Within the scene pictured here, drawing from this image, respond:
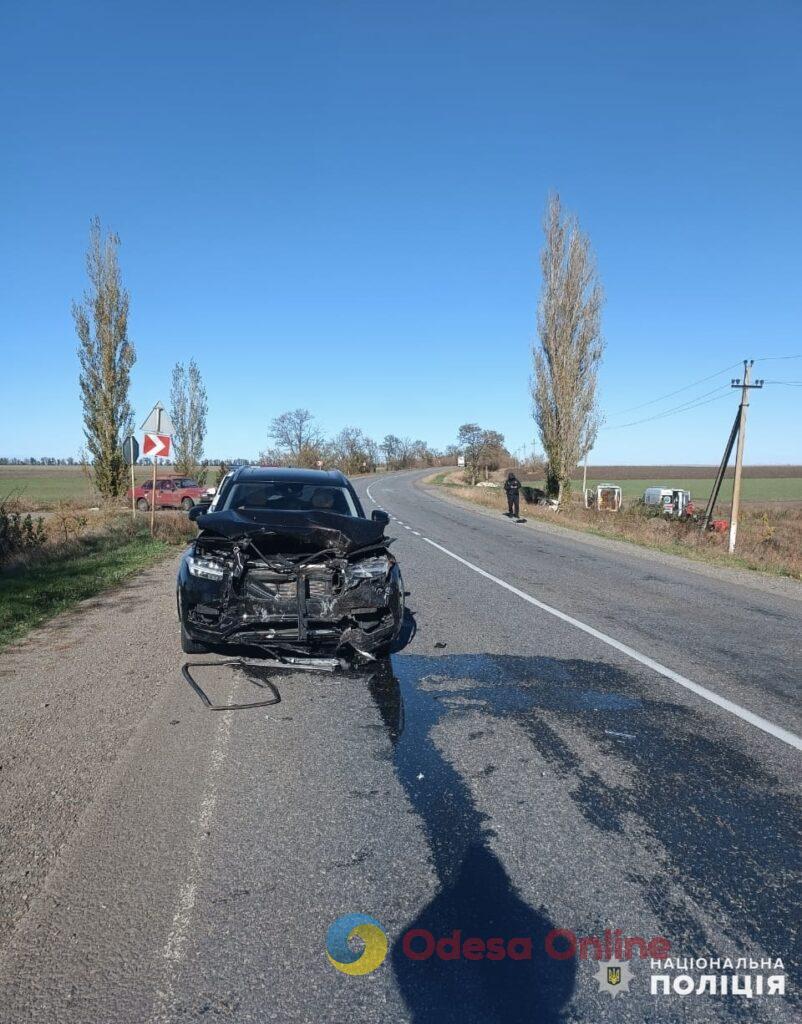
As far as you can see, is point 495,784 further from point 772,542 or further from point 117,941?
point 772,542

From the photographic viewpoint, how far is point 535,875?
2881mm

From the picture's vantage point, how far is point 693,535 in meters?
23.2

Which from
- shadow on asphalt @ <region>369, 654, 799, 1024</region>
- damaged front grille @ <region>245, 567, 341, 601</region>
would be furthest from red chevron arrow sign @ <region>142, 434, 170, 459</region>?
shadow on asphalt @ <region>369, 654, 799, 1024</region>

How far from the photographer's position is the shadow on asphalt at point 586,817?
2.31m

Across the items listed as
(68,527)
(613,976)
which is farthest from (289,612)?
(68,527)

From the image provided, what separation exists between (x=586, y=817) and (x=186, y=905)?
6.35 ft

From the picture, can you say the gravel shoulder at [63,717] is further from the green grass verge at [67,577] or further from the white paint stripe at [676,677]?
the white paint stripe at [676,677]

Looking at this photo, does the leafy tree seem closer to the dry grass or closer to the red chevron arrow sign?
the dry grass

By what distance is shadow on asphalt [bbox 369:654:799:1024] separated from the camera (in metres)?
2.31

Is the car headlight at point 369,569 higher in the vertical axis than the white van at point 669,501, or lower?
higher

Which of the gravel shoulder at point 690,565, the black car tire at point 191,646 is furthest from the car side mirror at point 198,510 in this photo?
the gravel shoulder at point 690,565

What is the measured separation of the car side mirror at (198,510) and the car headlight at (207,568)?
0.98 metres

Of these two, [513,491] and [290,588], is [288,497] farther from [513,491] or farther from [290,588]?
[513,491]

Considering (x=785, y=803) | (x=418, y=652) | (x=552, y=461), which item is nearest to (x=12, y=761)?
(x=418, y=652)
